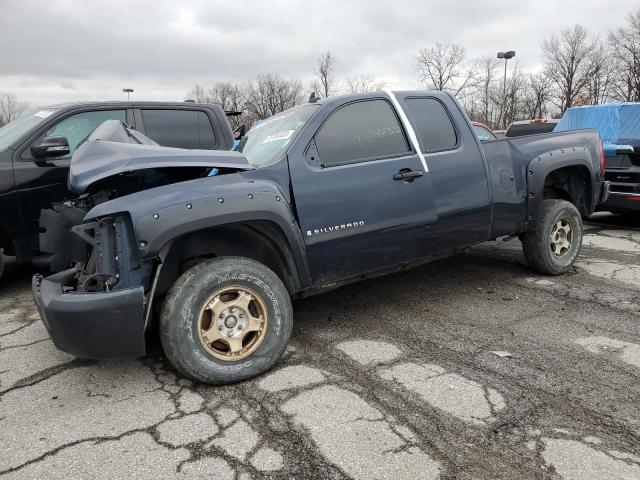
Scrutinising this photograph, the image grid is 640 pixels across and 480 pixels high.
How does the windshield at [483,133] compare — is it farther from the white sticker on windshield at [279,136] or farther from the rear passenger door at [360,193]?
the white sticker on windshield at [279,136]

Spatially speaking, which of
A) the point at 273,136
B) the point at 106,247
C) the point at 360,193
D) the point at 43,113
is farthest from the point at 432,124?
the point at 43,113

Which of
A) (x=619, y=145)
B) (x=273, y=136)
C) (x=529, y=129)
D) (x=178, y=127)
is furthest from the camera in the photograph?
(x=529, y=129)

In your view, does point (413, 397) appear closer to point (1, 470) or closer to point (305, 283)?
point (305, 283)

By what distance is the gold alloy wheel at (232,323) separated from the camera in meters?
3.00

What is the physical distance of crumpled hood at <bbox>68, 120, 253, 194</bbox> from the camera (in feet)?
10.0

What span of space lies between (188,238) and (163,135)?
A: 9.58 feet

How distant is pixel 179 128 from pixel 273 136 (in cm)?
230

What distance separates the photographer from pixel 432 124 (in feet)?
13.6

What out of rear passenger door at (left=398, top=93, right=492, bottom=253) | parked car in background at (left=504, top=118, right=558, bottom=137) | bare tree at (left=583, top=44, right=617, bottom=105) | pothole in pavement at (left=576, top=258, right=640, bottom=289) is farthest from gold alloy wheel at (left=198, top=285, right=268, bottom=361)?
bare tree at (left=583, top=44, right=617, bottom=105)

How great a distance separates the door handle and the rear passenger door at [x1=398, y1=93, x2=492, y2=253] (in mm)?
153

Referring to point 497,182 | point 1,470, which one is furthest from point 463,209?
point 1,470

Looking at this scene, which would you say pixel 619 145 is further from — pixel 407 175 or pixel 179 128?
pixel 179 128

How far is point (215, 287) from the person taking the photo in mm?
2961

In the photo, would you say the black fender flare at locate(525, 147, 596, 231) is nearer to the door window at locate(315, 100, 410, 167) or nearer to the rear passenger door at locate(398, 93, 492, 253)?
the rear passenger door at locate(398, 93, 492, 253)
